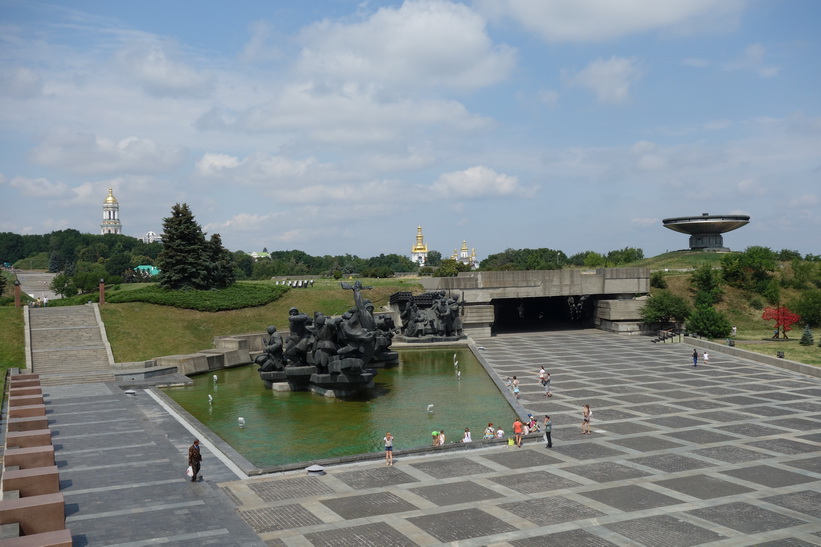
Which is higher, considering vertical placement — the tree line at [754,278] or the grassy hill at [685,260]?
the grassy hill at [685,260]

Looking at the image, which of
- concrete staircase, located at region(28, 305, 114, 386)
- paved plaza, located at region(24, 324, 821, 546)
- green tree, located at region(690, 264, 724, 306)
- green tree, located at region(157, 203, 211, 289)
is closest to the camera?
paved plaza, located at region(24, 324, 821, 546)

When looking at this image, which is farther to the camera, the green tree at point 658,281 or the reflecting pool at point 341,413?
the green tree at point 658,281

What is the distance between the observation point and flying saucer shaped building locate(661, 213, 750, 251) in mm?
62500

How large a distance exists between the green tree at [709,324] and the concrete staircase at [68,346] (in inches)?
1362

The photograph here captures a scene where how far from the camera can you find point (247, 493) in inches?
562

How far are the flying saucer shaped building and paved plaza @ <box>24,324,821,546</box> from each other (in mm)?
42211

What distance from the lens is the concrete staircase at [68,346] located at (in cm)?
2980

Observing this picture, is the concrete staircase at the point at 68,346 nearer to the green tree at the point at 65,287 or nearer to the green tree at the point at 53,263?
the green tree at the point at 65,287

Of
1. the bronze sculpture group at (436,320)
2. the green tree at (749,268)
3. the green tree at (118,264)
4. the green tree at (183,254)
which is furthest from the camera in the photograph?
the green tree at (118,264)

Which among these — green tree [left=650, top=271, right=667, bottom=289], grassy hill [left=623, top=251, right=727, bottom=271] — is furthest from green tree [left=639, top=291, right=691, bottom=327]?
grassy hill [left=623, top=251, right=727, bottom=271]

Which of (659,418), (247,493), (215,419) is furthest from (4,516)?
(659,418)

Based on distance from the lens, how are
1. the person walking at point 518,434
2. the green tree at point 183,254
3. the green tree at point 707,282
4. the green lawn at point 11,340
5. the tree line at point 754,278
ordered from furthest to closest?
the green tree at point 707,282 → the tree line at point 754,278 → the green tree at point 183,254 → the green lawn at point 11,340 → the person walking at point 518,434

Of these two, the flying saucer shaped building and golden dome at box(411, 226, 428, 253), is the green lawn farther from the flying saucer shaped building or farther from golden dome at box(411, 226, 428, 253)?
golden dome at box(411, 226, 428, 253)

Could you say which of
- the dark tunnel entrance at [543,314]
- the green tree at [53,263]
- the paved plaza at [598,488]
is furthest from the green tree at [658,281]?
the green tree at [53,263]
